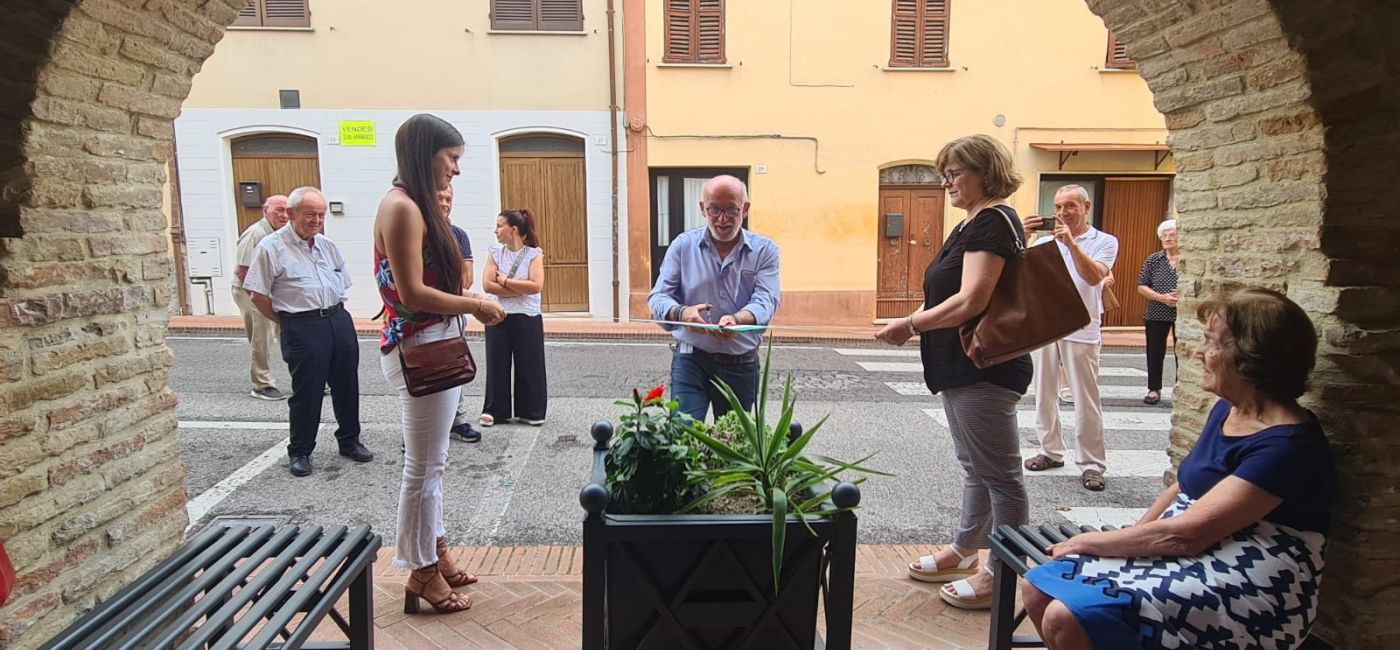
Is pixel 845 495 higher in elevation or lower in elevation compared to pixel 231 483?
higher

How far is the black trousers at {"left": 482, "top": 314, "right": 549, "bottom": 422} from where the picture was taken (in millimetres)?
6055

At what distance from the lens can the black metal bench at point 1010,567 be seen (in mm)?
2645

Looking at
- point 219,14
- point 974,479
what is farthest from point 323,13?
point 974,479

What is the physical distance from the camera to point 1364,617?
229 centimetres

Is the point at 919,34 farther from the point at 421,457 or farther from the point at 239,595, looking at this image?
the point at 239,595

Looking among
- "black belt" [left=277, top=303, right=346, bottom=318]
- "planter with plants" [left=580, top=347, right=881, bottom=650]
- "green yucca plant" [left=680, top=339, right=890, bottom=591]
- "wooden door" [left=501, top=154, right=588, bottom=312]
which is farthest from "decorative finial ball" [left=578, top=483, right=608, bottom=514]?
"wooden door" [left=501, top=154, right=588, bottom=312]

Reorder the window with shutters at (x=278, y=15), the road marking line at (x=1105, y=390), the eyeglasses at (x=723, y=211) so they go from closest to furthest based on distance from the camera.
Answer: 1. the eyeglasses at (x=723, y=211)
2. the road marking line at (x=1105, y=390)
3. the window with shutters at (x=278, y=15)

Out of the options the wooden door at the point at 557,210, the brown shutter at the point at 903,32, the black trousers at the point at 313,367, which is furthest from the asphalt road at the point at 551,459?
the brown shutter at the point at 903,32

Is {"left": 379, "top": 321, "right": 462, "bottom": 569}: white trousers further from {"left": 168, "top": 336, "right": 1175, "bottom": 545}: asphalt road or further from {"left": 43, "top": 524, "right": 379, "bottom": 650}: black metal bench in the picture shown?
{"left": 168, "top": 336, "right": 1175, "bottom": 545}: asphalt road

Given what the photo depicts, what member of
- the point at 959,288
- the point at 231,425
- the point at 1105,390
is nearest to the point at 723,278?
the point at 959,288

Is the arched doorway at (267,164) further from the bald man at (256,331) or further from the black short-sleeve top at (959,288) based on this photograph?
the black short-sleeve top at (959,288)

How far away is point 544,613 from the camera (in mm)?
3150

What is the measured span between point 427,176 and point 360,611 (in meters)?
1.51

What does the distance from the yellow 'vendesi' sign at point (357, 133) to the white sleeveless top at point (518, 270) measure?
7.90 metres
